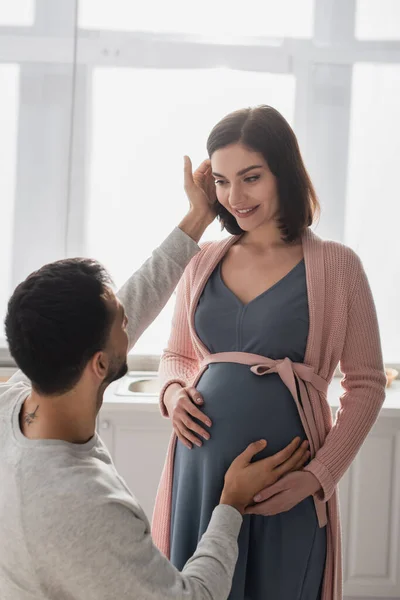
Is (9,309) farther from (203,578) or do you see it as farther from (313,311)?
(313,311)

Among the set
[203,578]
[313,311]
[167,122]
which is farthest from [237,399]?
[167,122]

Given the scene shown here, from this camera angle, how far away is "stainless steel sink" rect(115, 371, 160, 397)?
2574 mm

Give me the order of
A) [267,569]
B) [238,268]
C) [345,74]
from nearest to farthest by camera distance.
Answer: [267,569] < [238,268] < [345,74]

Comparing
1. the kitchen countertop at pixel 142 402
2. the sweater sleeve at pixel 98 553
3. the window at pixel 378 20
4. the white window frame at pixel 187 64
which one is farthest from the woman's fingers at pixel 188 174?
the window at pixel 378 20

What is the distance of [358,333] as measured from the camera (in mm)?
1427

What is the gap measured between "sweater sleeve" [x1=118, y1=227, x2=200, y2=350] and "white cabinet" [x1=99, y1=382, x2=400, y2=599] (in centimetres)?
102

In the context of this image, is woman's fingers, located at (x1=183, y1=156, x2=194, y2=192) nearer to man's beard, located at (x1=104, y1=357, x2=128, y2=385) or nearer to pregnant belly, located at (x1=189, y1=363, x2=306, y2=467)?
pregnant belly, located at (x1=189, y1=363, x2=306, y2=467)

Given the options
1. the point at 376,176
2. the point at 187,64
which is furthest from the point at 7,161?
the point at 376,176

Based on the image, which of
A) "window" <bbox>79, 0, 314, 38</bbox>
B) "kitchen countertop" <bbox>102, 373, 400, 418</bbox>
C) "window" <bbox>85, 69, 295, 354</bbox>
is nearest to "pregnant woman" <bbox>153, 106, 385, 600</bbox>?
"kitchen countertop" <bbox>102, 373, 400, 418</bbox>

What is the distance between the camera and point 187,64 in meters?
2.68

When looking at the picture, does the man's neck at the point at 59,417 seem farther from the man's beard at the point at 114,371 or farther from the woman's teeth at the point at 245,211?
the woman's teeth at the point at 245,211

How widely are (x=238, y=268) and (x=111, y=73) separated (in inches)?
56.2

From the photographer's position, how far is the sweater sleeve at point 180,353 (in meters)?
1.56

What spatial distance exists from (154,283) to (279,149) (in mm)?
376
